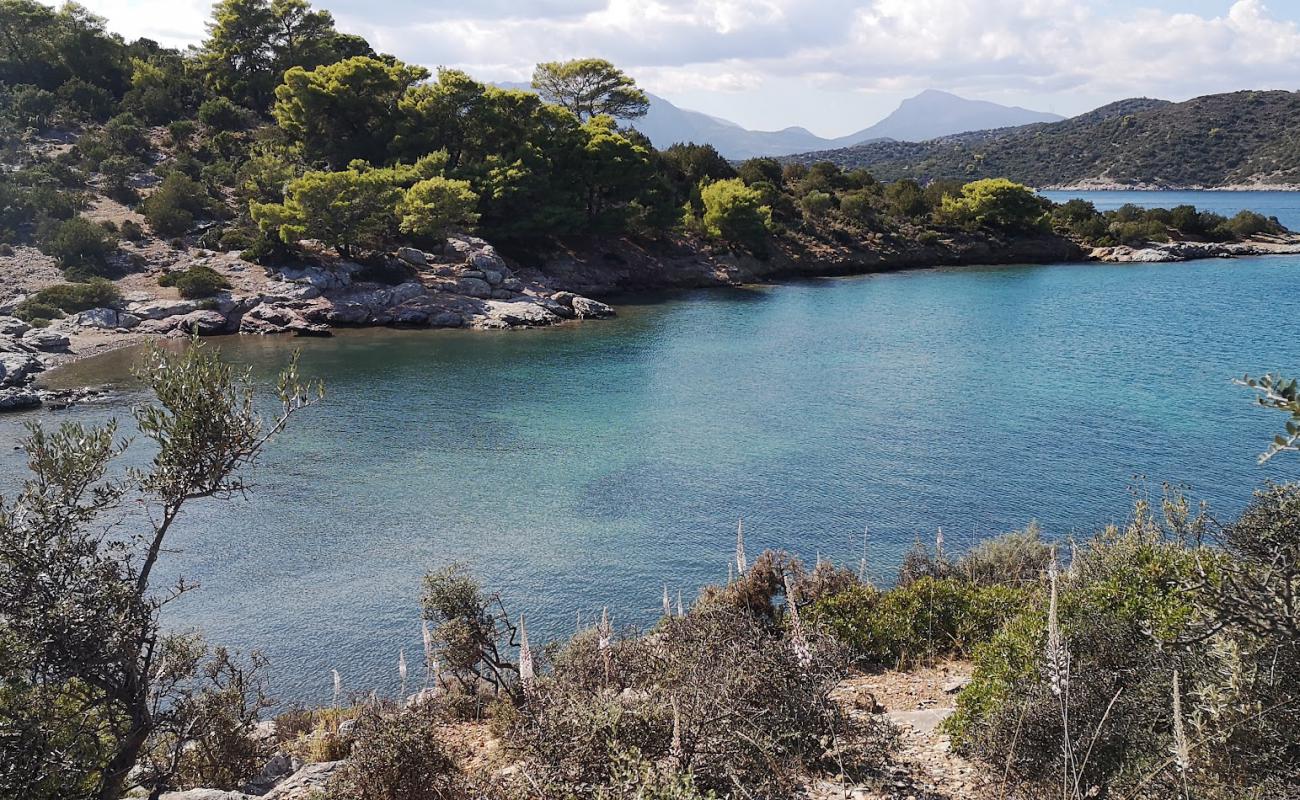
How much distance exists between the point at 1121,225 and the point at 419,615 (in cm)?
8592

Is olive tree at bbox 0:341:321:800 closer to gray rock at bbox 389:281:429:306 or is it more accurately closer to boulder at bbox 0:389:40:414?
boulder at bbox 0:389:40:414

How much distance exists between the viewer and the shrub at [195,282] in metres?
48.9

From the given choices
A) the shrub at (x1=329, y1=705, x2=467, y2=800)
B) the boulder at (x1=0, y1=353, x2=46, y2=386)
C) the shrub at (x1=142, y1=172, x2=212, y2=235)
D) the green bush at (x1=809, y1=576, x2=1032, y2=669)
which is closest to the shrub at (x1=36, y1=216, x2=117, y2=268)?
the shrub at (x1=142, y1=172, x2=212, y2=235)

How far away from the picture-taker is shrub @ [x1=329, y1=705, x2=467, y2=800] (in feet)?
29.0

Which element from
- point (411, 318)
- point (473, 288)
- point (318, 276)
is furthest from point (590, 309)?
point (318, 276)

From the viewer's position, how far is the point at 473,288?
54500 mm

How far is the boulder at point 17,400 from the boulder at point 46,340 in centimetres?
854

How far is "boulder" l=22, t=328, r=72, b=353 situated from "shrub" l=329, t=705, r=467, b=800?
42185 mm

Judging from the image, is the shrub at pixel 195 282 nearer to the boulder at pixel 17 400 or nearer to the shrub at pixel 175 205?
the shrub at pixel 175 205

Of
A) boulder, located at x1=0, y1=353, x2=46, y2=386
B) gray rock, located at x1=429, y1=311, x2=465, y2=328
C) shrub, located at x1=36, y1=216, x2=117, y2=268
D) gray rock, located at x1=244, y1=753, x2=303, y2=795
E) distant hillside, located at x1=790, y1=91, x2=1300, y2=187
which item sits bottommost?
gray rock, located at x1=244, y1=753, x2=303, y2=795

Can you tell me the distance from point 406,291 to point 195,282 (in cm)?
1204

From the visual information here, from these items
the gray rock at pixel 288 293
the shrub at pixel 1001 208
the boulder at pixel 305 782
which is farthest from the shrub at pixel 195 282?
the shrub at pixel 1001 208

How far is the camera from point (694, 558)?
20.3m

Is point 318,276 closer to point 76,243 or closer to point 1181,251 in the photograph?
point 76,243
